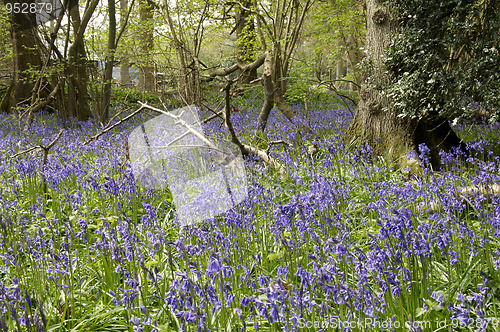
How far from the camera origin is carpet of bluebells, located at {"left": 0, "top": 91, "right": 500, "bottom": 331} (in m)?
1.84

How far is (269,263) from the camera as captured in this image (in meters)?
3.00

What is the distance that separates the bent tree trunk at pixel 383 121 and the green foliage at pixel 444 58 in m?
0.15

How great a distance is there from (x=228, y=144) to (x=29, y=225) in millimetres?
2886

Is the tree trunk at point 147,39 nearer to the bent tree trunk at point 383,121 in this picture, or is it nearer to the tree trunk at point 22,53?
the tree trunk at point 22,53

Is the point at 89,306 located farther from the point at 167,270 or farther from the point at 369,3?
the point at 369,3

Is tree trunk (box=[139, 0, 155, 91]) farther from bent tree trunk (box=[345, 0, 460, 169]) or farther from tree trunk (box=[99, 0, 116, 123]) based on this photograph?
bent tree trunk (box=[345, 0, 460, 169])

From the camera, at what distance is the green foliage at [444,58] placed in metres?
4.93

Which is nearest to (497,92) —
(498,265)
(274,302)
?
(498,265)

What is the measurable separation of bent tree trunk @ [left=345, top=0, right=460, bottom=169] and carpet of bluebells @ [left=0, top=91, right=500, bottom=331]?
0.43 m

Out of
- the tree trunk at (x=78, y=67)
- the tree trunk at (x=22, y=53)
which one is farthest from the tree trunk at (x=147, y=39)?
the tree trunk at (x=22, y=53)

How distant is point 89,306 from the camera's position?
2.49 m
